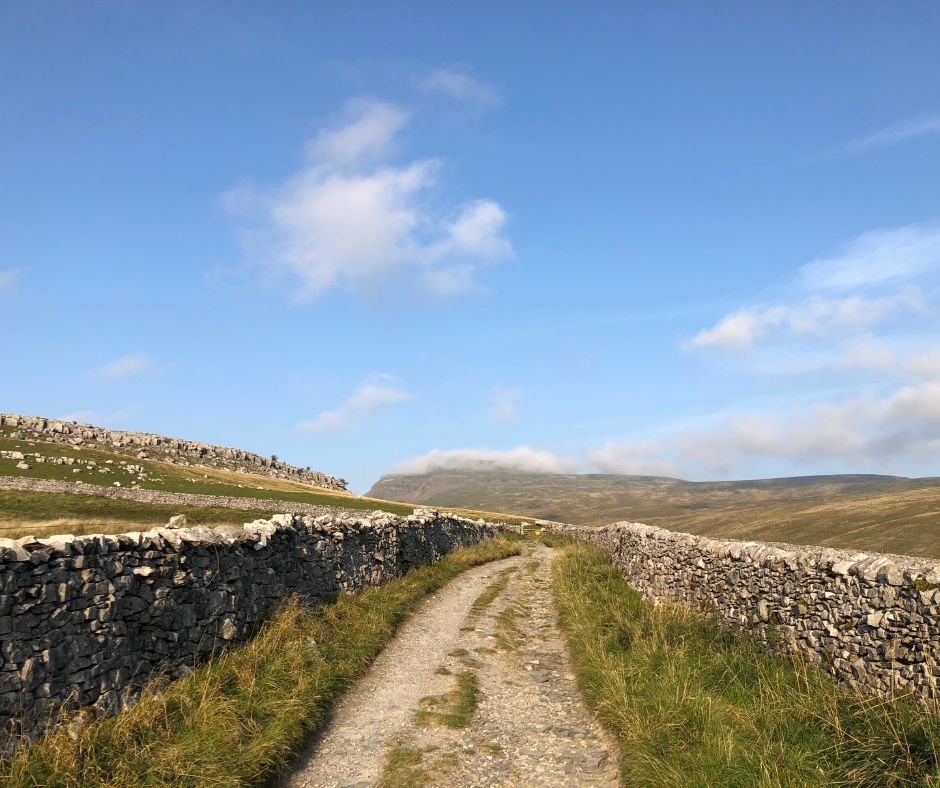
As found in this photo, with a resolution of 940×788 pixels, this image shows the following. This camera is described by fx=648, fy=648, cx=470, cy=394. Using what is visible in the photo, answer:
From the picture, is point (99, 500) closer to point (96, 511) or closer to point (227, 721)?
point (96, 511)

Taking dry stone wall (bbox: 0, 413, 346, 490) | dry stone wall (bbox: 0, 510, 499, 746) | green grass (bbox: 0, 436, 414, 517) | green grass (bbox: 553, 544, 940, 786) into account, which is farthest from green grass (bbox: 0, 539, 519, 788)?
dry stone wall (bbox: 0, 413, 346, 490)

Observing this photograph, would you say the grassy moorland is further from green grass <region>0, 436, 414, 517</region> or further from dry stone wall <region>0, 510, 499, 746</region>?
dry stone wall <region>0, 510, 499, 746</region>

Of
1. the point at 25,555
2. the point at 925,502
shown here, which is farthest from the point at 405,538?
the point at 925,502

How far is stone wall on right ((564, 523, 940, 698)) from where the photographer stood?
881 cm

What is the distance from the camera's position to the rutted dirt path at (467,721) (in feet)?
28.9

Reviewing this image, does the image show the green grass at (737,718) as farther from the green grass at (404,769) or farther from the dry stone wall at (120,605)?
the dry stone wall at (120,605)

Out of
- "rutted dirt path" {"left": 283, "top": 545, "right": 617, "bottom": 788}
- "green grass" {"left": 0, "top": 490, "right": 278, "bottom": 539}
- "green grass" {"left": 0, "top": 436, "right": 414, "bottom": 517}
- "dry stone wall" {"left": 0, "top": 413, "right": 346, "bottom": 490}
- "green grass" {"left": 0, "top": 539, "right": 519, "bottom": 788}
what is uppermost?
"dry stone wall" {"left": 0, "top": 413, "right": 346, "bottom": 490}

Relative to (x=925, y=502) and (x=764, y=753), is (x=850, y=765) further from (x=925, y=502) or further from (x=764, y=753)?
Answer: (x=925, y=502)

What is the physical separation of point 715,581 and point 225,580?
436 inches

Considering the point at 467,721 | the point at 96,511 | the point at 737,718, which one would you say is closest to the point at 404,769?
the point at 467,721

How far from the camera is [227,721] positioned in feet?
29.8

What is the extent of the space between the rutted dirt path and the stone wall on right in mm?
3903

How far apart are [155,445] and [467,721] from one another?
107 meters

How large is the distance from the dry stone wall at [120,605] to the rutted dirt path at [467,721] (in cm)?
294
